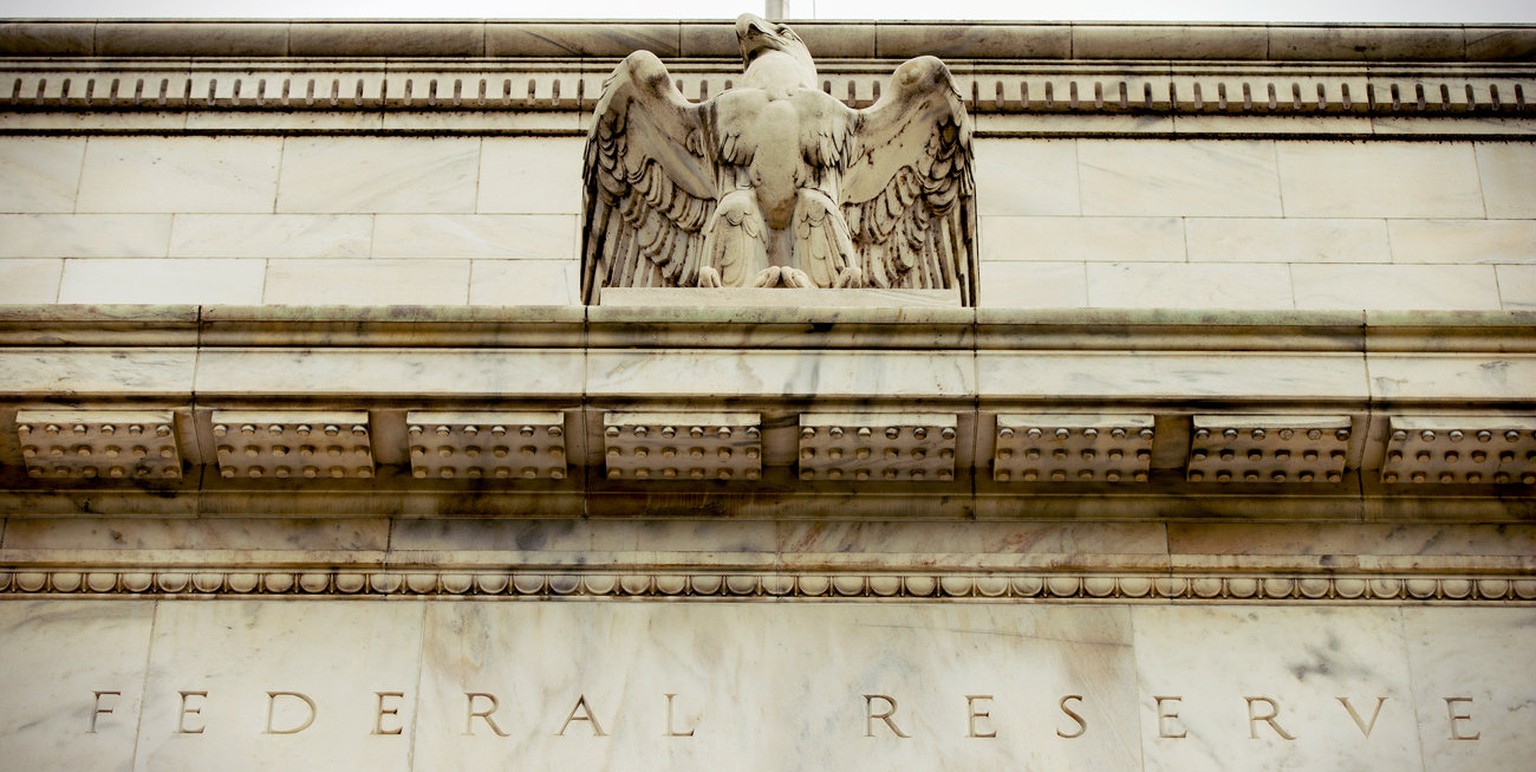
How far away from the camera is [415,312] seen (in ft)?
31.9

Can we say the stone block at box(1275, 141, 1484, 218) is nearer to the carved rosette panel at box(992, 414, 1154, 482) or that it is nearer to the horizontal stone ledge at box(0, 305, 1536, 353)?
the horizontal stone ledge at box(0, 305, 1536, 353)

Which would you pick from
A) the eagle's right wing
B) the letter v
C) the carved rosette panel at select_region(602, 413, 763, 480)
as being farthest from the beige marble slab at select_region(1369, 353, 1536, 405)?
the eagle's right wing

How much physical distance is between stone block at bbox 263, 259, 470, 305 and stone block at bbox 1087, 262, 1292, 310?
382cm

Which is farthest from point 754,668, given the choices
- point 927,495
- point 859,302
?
point 859,302

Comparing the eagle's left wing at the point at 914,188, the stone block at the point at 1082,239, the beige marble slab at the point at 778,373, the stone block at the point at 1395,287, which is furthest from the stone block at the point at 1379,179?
the beige marble slab at the point at 778,373

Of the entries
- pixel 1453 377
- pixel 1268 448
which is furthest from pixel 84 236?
pixel 1453 377

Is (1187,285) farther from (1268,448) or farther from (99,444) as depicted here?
(99,444)

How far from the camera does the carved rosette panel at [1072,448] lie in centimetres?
959

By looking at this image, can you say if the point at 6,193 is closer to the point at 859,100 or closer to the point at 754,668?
the point at 859,100

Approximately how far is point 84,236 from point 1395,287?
7.89 meters

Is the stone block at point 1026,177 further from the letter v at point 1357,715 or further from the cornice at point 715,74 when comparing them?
the letter v at point 1357,715

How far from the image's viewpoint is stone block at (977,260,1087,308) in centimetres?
1340

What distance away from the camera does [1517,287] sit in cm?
1343

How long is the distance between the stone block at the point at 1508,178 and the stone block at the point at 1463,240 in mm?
100
